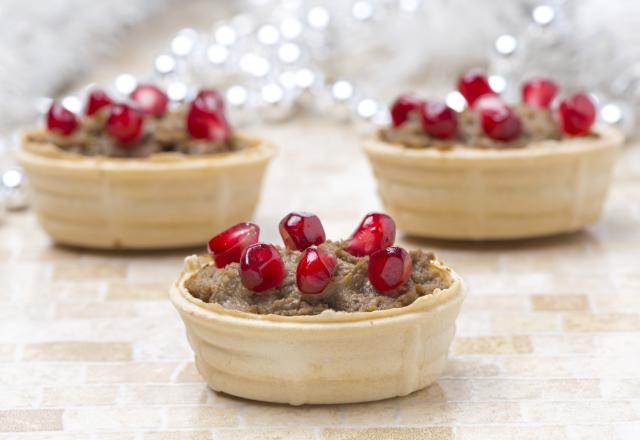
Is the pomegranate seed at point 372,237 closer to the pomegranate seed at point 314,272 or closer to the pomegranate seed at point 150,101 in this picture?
the pomegranate seed at point 314,272

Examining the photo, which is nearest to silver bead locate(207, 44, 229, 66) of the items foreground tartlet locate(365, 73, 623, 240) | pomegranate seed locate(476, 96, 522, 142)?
foreground tartlet locate(365, 73, 623, 240)

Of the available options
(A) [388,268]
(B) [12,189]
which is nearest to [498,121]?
(A) [388,268]

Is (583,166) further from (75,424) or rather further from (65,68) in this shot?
(65,68)

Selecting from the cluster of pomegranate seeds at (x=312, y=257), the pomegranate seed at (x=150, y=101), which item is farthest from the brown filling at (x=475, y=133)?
the cluster of pomegranate seeds at (x=312, y=257)

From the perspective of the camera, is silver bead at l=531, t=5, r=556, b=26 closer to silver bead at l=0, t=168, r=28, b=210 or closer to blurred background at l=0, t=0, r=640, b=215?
blurred background at l=0, t=0, r=640, b=215

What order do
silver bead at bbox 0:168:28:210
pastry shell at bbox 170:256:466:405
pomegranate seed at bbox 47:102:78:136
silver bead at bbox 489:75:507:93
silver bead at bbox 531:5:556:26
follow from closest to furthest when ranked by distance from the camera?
pastry shell at bbox 170:256:466:405 → pomegranate seed at bbox 47:102:78:136 → silver bead at bbox 0:168:28:210 → silver bead at bbox 489:75:507:93 → silver bead at bbox 531:5:556:26

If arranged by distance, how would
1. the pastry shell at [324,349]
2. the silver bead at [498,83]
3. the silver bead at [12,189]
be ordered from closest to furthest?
1. the pastry shell at [324,349]
2. the silver bead at [12,189]
3. the silver bead at [498,83]

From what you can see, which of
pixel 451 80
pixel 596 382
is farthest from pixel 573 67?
pixel 596 382
